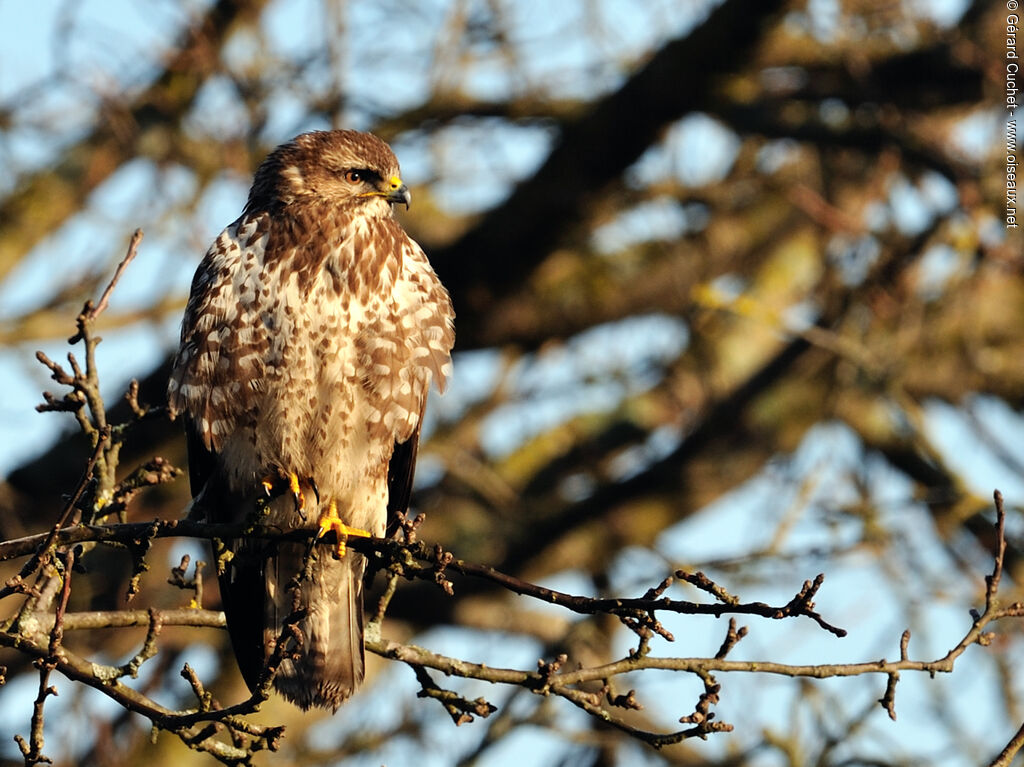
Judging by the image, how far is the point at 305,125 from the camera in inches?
283

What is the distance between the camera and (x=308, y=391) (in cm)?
400

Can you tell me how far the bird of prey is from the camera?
157 inches

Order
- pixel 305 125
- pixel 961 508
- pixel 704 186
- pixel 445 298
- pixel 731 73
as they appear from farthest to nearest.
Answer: pixel 704 186
pixel 305 125
pixel 731 73
pixel 961 508
pixel 445 298

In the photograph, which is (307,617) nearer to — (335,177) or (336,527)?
(336,527)

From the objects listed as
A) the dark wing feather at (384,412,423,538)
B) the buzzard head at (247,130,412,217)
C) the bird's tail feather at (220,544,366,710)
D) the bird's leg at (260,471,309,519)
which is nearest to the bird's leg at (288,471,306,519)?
the bird's leg at (260,471,309,519)

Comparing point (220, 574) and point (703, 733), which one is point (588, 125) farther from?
point (703, 733)

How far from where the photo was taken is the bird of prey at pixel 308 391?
13.1ft

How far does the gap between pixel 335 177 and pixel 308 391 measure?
2.87 ft

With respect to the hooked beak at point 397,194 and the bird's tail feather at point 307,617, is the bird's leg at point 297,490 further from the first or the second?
the hooked beak at point 397,194

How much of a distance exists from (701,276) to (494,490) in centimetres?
179

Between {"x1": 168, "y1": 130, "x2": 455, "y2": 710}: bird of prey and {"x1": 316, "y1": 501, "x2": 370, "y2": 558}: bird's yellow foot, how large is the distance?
0.5 inches

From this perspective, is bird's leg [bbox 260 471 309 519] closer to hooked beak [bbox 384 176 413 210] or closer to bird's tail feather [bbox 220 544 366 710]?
bird's tail feather [bbox 220 544 366 710]

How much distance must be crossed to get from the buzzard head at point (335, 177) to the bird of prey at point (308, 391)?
0.04 feet

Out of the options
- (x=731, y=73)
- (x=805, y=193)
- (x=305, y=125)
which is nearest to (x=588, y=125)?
(x=731, y=73)
